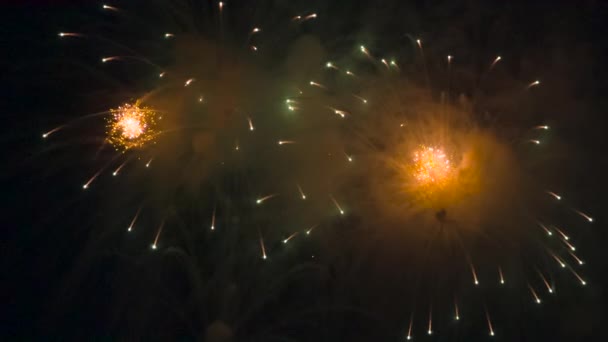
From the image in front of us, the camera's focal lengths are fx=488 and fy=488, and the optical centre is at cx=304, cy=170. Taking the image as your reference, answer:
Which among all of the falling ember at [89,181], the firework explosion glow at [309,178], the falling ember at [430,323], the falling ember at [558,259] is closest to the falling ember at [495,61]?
the firework explosion glow at [309,178]

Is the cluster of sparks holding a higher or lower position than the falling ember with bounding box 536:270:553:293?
higher

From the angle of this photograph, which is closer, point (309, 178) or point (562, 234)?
point (309, 178)

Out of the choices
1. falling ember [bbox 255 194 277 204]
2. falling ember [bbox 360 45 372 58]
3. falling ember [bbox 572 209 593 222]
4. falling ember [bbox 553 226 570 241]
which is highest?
falling ember [bbox 360 45 372 58]

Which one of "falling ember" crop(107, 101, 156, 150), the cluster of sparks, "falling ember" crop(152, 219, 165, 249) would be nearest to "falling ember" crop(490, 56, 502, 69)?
the cluster of sparks

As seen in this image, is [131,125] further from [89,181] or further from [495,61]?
[495,61]

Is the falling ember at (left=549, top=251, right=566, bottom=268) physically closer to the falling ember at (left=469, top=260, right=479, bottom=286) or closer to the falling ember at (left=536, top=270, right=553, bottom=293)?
the falling ember at (left=536, top=270, right=553, bottom=293)

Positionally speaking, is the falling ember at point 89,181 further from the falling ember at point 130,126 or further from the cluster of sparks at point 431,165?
the cluster of sparks at point 431,165

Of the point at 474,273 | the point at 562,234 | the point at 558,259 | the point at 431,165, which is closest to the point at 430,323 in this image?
the point at 474,273
